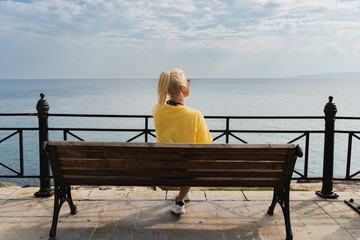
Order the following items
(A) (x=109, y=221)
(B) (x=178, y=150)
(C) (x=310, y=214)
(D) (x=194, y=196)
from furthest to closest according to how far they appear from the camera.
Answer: (D) (x=194, y=196), (C) (x=310, y=214), (A) (x=109, y=221), (B) (x=178, y=150)

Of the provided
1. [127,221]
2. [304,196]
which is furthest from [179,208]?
[304,196]

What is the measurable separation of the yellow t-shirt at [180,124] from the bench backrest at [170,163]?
404mm

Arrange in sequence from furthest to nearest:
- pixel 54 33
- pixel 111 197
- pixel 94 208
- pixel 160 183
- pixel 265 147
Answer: pixel 54 33 < pixel 111 197 < pixel 94 208 < pixel 160 183 < pixel 265 147

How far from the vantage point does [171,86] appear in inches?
127

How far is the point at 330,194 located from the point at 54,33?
468ft

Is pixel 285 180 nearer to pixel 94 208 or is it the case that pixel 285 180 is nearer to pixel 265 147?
pixel 265 147

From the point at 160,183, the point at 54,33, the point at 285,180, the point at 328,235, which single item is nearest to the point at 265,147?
the point at 285,180

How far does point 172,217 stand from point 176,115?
1.15 m

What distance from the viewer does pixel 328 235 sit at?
3199 mm

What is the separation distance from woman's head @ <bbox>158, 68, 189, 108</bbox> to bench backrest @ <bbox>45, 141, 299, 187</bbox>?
64 cm

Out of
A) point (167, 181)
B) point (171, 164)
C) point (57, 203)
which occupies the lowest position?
point (57, 203)

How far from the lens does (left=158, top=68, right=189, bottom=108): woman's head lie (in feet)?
10.5

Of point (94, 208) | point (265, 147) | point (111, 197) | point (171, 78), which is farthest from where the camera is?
point (111, 197)

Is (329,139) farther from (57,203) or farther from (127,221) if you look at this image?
(57,203)
